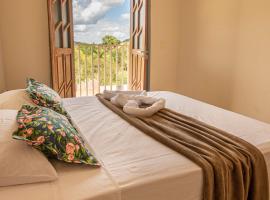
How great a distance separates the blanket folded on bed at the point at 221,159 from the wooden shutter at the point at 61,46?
2.39 metres

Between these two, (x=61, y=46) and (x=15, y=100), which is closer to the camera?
(x=15, y=100)

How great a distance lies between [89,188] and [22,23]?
3.16m

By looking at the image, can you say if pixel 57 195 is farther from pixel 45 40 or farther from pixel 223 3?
pixel 223 3

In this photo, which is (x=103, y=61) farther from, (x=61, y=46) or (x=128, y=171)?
(x=128, y=171)

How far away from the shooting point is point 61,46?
12.4ft

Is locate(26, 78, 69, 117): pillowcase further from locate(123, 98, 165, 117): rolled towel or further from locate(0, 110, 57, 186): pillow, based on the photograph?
locate(0, 110, 57, 186): pillow

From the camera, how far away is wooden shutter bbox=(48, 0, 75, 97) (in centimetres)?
362

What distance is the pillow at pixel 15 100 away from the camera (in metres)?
1.89

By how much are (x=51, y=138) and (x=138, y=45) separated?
361 centimetres

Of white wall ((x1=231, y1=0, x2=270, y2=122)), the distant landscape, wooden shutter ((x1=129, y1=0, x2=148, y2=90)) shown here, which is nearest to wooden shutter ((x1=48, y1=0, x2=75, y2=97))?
wooden shutter ((x1=129, y1=0, x2=148, y2=90))

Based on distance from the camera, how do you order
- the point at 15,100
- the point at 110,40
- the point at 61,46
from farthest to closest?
the point at 110,40, the point at 61,46, the point at 15,100

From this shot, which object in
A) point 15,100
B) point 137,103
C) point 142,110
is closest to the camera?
point 15,100

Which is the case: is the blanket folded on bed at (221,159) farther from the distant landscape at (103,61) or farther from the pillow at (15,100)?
the distant landscape at (103,61)

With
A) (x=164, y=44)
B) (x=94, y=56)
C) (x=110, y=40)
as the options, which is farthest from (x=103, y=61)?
(x=164, y=44)
